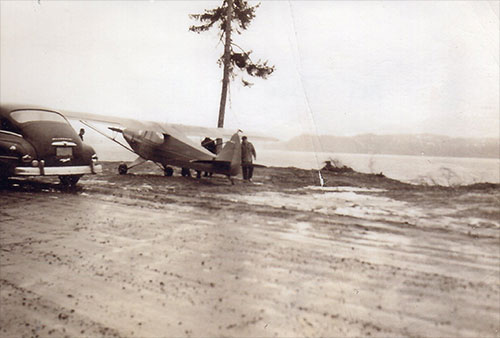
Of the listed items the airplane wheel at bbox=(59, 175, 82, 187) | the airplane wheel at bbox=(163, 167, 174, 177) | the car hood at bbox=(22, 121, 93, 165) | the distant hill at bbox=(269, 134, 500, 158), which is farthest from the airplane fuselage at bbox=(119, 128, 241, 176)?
the distant hill at bbox=(269, 134, 500, 158)

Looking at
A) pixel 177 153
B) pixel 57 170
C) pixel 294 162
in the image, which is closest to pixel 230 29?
pixel 294 162

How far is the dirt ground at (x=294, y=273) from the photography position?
1415 mm

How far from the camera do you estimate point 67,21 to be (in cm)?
169

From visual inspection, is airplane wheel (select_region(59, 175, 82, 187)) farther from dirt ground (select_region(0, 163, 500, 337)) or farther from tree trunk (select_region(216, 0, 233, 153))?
tree trunk (select_region(216, 0, 233, 153))

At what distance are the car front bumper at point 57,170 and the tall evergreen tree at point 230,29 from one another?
9.15ft

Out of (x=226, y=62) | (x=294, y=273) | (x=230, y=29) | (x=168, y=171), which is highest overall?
(x=230, y=29)

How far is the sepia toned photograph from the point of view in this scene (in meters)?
1.11

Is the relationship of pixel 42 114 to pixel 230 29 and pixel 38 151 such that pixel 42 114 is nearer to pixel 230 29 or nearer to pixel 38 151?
pixel 38 151

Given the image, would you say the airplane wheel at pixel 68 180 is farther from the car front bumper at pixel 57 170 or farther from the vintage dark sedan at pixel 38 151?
the car front bumper at pixel 57 170

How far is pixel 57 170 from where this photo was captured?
14.0ft

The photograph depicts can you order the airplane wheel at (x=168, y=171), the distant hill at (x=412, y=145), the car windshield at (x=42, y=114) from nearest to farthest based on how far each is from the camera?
the distant hill at (x=412, y=145), the car windshield at (x=42, y=114), the airplane wheel at (x=168, y=171)

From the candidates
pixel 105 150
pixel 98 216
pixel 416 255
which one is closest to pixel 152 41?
pixel 105 150

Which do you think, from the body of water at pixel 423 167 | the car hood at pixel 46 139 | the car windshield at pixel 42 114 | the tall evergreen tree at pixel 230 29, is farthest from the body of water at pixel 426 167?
the car hood at pixel 46 139

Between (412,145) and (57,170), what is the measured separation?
4170mm
